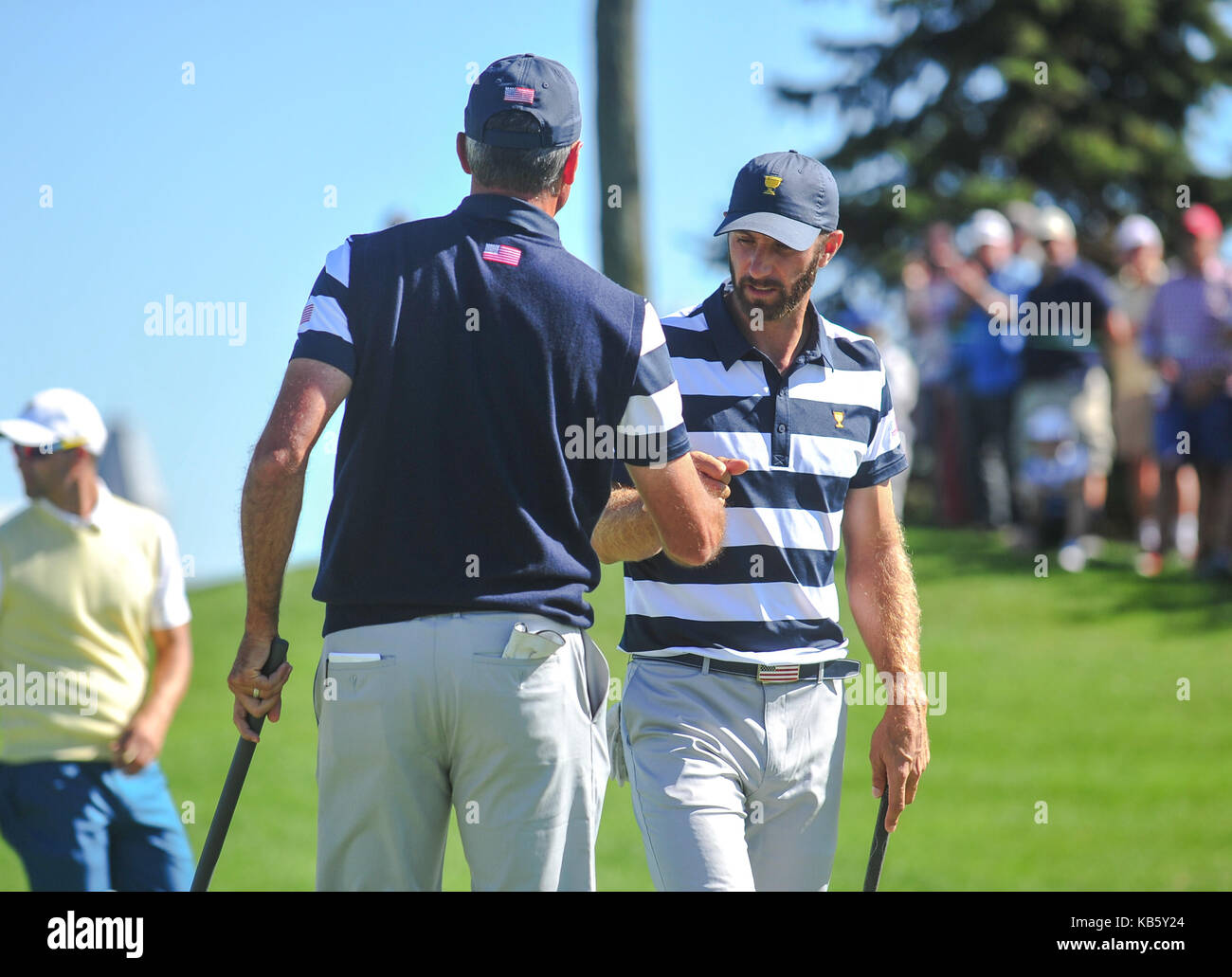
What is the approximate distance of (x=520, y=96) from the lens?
345cm

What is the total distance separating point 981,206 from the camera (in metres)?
22.3

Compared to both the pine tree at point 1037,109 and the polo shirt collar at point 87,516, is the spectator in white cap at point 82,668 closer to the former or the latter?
the polo shirt collar at point 87,516

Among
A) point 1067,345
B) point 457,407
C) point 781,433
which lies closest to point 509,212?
point 457,407

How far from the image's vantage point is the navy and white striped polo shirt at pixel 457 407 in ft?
10.9

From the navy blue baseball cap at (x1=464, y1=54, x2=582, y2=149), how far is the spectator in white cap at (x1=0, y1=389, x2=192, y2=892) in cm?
291

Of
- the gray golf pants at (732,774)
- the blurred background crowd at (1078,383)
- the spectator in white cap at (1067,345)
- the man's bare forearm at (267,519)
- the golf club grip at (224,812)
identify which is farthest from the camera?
the spectator in white cap at (1067,345)

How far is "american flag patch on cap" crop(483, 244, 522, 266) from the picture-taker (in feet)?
11.1

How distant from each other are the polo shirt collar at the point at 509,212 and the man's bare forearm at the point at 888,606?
144 cm

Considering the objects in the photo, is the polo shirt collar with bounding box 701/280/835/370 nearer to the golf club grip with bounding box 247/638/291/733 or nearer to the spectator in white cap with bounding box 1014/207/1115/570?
the golf club grip with bounding box 247/638/291/733

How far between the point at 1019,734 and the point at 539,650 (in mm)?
8074

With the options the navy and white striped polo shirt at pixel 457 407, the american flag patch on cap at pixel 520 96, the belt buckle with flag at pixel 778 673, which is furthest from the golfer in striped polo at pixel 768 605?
the american flag patch on cap at pixel 520 96

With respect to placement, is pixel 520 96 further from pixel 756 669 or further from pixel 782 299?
pixel 756 669
